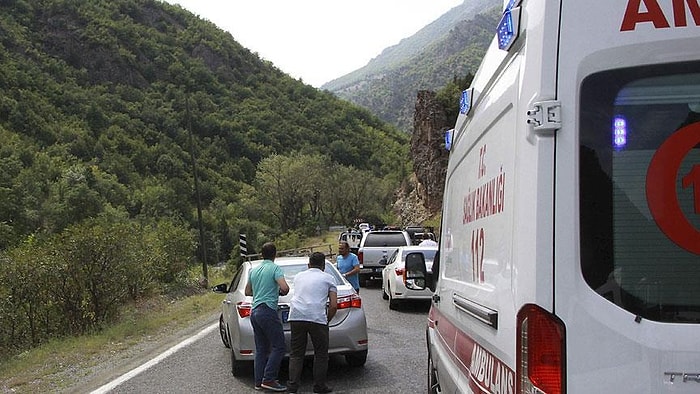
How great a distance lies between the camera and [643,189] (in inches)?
85.7

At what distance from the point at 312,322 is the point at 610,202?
5.35 m

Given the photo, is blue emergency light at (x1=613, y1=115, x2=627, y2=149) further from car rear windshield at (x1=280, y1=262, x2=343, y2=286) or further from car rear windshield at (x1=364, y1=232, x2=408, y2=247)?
car rear windshield at (x1=364, y1=232, x2=408, y2=247)

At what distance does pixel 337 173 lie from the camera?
266 ft

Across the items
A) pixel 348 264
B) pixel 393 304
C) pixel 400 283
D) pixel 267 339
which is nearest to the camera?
pixel 267 339

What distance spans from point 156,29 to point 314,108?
109 ft

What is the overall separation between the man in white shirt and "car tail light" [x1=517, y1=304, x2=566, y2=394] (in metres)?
5.07

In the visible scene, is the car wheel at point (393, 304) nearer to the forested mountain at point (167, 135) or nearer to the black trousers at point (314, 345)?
the black trousers at point (314, 345)

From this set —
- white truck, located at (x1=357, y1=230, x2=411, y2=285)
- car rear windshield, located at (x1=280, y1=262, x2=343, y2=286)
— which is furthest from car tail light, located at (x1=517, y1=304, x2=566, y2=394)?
white truck, located at (x1=357, y1=230, x2=411, y2=285)

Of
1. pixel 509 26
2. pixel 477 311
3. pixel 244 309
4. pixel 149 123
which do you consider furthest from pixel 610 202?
pixel 149 123

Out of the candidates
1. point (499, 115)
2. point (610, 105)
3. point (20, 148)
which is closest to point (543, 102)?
point (610, 105)

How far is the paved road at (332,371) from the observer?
7598 mm

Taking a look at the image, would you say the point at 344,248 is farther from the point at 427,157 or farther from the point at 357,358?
the point at 427,157

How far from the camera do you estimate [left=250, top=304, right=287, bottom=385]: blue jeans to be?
7.47m

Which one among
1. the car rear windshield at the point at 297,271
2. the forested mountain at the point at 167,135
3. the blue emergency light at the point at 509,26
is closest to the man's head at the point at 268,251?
the car rear windshield at the point at 297,271
